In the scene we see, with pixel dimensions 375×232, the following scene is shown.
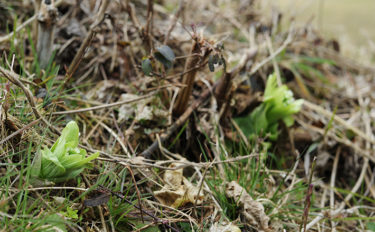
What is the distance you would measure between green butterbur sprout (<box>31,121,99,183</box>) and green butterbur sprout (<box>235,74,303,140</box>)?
36.0 inches

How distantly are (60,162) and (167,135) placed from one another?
A: 58 cm

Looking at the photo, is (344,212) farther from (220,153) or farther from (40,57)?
(40,57)

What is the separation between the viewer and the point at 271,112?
5.81 ft

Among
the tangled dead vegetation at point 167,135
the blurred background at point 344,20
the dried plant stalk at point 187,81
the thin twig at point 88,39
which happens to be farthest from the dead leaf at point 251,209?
the blurred background at point 344,20

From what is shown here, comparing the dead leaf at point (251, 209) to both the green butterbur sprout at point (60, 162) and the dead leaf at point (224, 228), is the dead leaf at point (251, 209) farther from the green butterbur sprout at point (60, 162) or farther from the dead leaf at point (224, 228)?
the green butterbur sprout at point (60, 162)

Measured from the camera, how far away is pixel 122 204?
1.14 metres

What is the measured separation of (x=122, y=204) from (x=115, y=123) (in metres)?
0.46

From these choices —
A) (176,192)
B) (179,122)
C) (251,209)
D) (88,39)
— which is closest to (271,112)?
(179,122)

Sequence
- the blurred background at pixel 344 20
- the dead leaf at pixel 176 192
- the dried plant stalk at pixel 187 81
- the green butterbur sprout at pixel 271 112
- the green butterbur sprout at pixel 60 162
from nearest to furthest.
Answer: the green butterbur sprout at pixel 60 162, the dead leaf at pixel 176 192, the dried plant stalk at pixel 187 81, the green butterbur sprout at pixel 271 112, the blurred background at pixel 344 20

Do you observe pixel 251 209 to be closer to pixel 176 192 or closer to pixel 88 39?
pixel 176 192

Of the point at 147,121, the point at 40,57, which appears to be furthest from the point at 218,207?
the point at 40,57

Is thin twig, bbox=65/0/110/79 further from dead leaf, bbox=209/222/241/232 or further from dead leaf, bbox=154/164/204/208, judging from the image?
dead leaf, bbox=209/222/241/232

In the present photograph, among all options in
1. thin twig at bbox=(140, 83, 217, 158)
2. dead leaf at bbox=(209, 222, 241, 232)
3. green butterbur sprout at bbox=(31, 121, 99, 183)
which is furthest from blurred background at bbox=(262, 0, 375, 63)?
green butterbur sprout at bbox=(31, 121, 99, 183)

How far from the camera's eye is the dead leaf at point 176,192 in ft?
4.02
